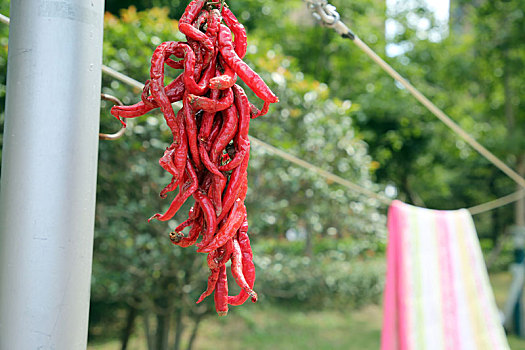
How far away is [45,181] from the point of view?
0.58 metres

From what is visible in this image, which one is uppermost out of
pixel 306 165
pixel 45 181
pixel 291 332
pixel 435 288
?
pixel 306 165

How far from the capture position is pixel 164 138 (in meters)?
2.89

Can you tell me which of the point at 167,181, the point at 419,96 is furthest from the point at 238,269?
the point at 167,181

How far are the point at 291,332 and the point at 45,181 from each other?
201 inches

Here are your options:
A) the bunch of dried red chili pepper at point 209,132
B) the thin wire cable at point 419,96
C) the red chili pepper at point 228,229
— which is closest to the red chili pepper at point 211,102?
the bunch of dried red chili pepper at point 209,132

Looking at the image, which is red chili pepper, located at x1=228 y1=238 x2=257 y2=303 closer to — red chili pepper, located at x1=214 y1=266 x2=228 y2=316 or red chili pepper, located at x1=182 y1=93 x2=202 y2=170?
red chili pepper, located at x1=214 y1=266 x2=228 y2=316

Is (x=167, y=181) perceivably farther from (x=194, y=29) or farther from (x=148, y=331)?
(x=194, y=29)

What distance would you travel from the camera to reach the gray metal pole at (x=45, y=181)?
0.57m

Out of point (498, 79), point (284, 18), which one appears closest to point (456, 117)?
point (498, 79)

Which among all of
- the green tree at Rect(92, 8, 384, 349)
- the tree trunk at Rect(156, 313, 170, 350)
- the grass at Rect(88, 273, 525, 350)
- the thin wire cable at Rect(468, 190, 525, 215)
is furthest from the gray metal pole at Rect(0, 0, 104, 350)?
the grass at Rect(88, 273, 525, 350)

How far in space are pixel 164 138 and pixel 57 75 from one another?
2326mm

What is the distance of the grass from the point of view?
496 centimetres

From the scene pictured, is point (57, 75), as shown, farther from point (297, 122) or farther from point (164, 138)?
point (297, 122)

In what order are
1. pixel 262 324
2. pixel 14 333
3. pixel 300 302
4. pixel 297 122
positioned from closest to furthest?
pixel 14 333 → pixel 297 122 → pixel 262 324 → pixel 300 302
